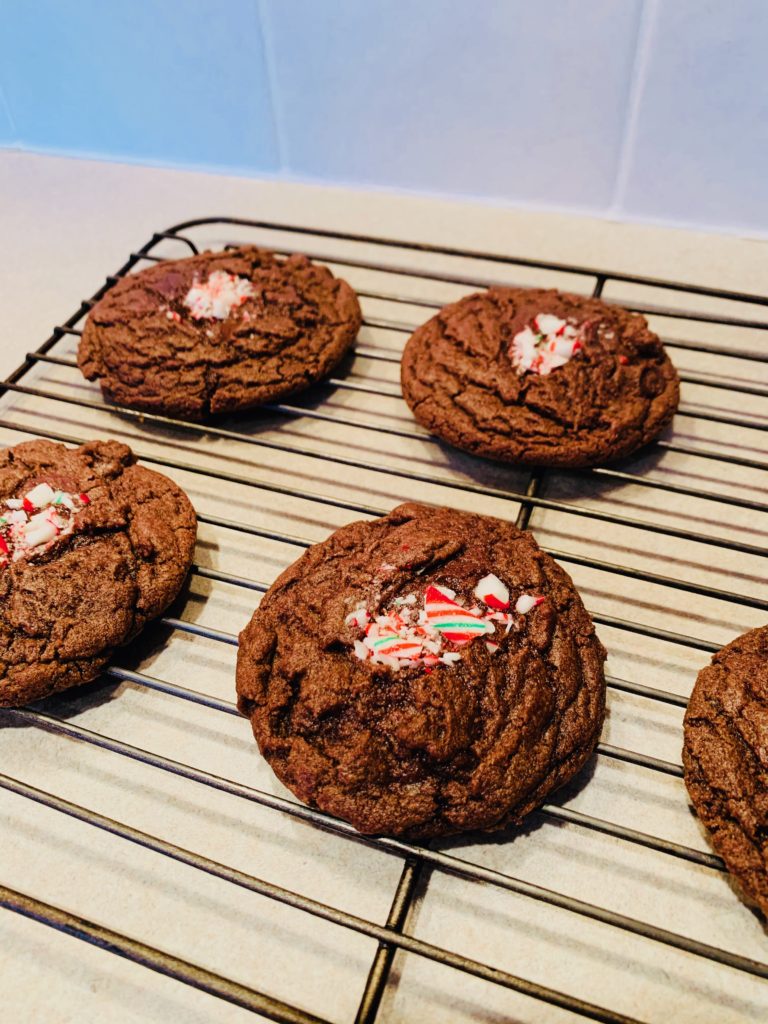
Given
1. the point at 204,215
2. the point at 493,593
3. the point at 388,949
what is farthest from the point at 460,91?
the point at 388,949

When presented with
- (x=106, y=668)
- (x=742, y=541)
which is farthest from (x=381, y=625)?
(x=742, y=541)

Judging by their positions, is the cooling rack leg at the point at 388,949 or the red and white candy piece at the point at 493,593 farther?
the red and white candy piece at the point at 493,593

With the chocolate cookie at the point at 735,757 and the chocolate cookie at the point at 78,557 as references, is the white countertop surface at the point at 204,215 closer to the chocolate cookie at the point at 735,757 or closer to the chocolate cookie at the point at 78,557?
the chocolate cookie at the point at 78,557

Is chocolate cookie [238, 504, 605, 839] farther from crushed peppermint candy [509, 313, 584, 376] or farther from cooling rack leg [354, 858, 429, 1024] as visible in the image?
crushed peppermint candy [509, 313, 584, 376]

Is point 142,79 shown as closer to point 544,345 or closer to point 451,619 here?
point 544,345

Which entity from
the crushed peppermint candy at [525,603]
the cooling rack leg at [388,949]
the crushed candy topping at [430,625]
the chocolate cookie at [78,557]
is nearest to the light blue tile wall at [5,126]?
the chocolate cookie at [78,557]
